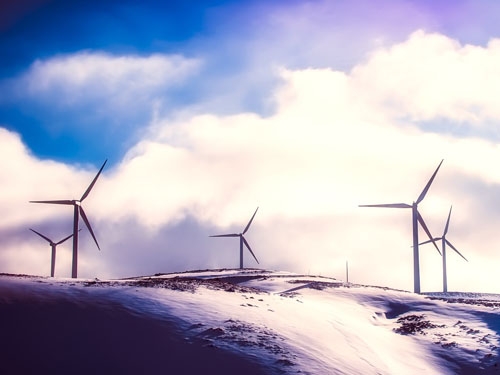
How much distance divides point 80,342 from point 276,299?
12709 millimetres

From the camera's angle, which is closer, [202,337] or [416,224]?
[202,337]

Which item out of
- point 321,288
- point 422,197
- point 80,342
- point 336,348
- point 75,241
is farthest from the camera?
point 422,197

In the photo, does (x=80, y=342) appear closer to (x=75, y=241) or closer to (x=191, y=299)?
(x=191, y=299)

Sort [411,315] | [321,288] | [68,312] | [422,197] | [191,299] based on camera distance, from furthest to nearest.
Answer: [422,197]
[321,288]
[411,315]
[191,299]
[68,312]

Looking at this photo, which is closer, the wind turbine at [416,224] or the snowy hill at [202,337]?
the snowy hill at [202,337]

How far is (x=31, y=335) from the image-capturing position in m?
15.8

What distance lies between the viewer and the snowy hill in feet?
49.7

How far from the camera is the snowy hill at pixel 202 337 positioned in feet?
49.7

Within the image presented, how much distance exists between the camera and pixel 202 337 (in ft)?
56.1

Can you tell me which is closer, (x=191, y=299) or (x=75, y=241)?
(x=191, y=299)

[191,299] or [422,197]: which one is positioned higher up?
[422,197]

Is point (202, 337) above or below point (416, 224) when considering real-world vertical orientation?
below

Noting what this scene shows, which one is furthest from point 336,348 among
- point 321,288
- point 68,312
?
point 321,288

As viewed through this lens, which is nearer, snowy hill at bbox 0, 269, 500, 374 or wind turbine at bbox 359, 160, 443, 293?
snowy hill at bbox 0, 269, 500, 374
